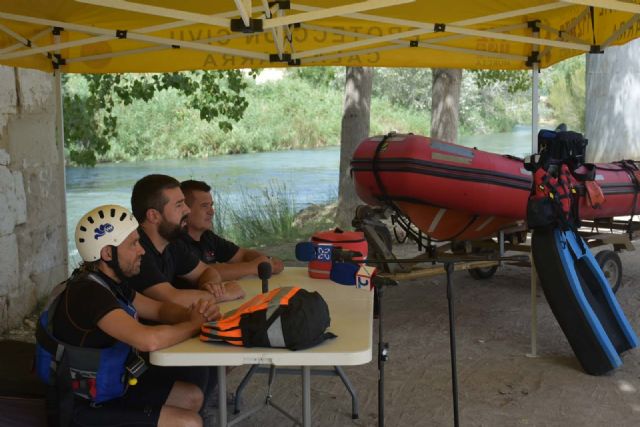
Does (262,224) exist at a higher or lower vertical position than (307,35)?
lower

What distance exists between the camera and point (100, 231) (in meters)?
2.80

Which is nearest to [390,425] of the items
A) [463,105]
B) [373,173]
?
[373,173]

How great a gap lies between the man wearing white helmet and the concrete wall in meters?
3.16

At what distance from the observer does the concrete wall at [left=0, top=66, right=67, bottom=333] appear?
576 cm

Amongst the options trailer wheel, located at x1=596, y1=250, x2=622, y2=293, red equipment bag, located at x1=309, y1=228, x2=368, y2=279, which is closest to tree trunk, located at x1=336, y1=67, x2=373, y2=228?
trailer wheel, located at x1=596, y1=250, x2=622, y2=293

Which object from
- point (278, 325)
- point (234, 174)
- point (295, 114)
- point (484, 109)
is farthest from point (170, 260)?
point (484, 109)

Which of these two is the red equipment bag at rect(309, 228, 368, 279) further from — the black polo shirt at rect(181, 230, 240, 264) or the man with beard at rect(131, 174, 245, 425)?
the black polo shirt at rect(181, 230, 240, 264)

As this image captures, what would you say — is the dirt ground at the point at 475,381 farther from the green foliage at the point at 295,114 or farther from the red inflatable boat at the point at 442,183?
the green foliage at the point at 295,114

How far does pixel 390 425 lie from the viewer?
4039 mm

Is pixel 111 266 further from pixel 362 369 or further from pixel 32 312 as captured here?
pixel 32 312

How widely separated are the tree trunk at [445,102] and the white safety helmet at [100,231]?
8347 mm

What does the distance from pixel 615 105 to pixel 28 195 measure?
30.9 feet

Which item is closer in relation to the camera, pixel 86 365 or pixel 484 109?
pixel 86 365

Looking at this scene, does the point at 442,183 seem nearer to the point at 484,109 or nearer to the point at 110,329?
the point at 110,329
